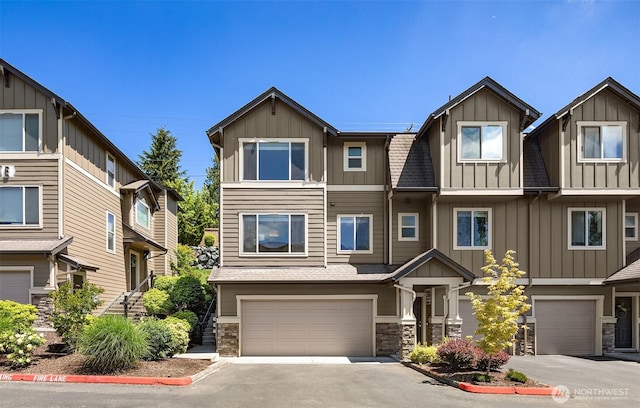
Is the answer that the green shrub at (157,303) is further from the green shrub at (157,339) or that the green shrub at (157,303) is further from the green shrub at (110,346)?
the green shrub at (110,346)

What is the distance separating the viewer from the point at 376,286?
16.3 m

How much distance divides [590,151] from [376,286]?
8.78 m

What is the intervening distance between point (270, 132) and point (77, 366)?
30.7 feet

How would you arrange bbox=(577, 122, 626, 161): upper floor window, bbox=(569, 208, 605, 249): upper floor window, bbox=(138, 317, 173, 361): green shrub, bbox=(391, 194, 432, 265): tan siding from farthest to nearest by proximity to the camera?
A: bbox=(391, 194, 432, 265): tan siding → bbox=(569, 208, 605, 249): upper floor window → bbox=(577, 122, 626, 161): upper floor window → bbox=(138, 317, 173, 361): green shrub

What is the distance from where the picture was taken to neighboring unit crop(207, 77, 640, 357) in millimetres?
16156

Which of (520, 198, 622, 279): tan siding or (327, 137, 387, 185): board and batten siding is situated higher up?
(327, 137, 387, 185): board and batten siding

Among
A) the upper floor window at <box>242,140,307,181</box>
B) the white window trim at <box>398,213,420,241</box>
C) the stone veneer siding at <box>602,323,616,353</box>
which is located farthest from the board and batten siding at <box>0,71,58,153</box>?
the stone veneer siding at <box>602,323,616,353</box>

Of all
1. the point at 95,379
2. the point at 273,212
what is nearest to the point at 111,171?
the point at 273,212

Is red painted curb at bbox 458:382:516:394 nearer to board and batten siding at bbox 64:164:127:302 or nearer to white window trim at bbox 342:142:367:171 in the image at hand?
white window trim at bbox 342:142:367:171

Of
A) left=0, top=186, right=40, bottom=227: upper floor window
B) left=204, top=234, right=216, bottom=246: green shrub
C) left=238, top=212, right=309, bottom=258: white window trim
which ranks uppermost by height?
left=0, top=186, right=40, bottom=227: upper floor window

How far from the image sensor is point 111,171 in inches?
810

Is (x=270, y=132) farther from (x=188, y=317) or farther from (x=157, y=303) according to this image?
(x=157, y=303)

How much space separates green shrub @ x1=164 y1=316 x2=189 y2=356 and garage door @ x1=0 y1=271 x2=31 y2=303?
15.1 feet

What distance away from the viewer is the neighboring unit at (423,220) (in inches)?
636
